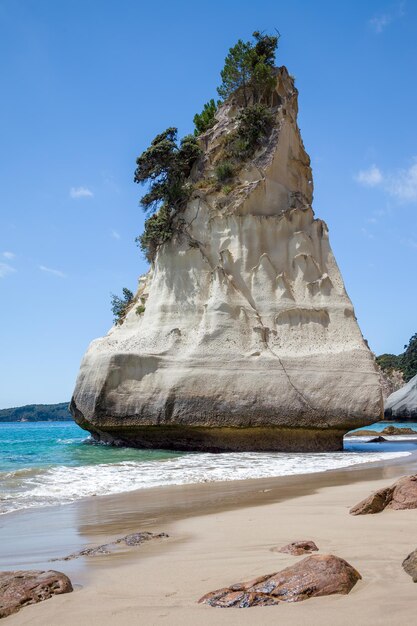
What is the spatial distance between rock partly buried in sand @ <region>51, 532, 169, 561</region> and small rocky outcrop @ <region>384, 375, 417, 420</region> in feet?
162

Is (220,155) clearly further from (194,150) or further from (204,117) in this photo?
(204,117)

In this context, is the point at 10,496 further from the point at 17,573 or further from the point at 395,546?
the point at 395,546

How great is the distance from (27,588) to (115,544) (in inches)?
71.7

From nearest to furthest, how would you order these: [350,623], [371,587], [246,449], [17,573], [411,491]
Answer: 1. [350,623]
2. [371,587]
3. [17,573]
4. [411,491]
5. [246,449]

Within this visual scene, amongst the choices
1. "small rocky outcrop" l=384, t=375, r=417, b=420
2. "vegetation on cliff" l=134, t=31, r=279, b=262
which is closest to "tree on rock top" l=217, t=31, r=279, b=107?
"vegetation on cliff" l=134, t=31, r=279, b=262

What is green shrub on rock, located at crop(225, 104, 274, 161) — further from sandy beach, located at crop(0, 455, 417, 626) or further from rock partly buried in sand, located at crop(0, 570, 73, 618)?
rock partly buried in sand, located at crop(0, 570, 73, 618)

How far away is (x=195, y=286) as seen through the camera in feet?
66.6

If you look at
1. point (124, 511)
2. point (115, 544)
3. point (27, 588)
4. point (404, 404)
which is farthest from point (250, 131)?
point (404, 404)

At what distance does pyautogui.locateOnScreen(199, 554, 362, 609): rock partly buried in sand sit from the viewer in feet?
11.1

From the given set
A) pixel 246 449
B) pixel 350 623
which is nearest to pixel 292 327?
pixel 246 449

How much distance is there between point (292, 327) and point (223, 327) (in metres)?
2.24

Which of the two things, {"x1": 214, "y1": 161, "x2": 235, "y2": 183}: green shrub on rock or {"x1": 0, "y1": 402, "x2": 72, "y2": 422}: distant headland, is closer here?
{"x1": 214, "y1": 161, "x2": 235, "y2": 183}: green shrub on rock

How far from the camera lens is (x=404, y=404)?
52.5 meters

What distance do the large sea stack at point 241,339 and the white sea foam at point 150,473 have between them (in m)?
1.67
